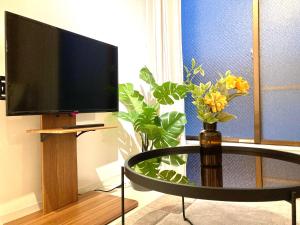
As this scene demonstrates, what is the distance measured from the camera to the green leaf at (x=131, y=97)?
268cm

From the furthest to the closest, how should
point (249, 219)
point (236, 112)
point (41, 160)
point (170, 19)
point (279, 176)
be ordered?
1. point (170, 19)
2. point (236, 112)
3. point (41, 160)
4. point (249, 219)
5. point (279, 176)

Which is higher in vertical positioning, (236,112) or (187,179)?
(236,112)

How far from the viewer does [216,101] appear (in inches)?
55.1

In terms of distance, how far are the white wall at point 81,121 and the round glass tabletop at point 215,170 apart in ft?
3.07

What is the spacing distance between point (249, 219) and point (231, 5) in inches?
88.3

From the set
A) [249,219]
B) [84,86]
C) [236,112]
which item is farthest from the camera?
[236,112]

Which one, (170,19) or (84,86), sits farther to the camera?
(170,19)

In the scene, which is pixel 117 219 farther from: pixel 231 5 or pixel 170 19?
pixel 231 5

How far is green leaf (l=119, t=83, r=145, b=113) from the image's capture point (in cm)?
268

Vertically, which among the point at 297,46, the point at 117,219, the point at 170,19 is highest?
the point at 170,19

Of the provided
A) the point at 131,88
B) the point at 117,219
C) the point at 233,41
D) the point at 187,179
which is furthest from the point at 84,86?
the point at 233,41

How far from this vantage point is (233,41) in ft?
9.49

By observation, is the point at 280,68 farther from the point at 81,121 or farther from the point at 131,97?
the point at 81,121

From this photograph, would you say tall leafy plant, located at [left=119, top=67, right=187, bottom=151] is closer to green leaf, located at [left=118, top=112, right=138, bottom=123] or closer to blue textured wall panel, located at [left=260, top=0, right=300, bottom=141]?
green leaf, located at [left=118, top=112, right=138, bottom=123]
